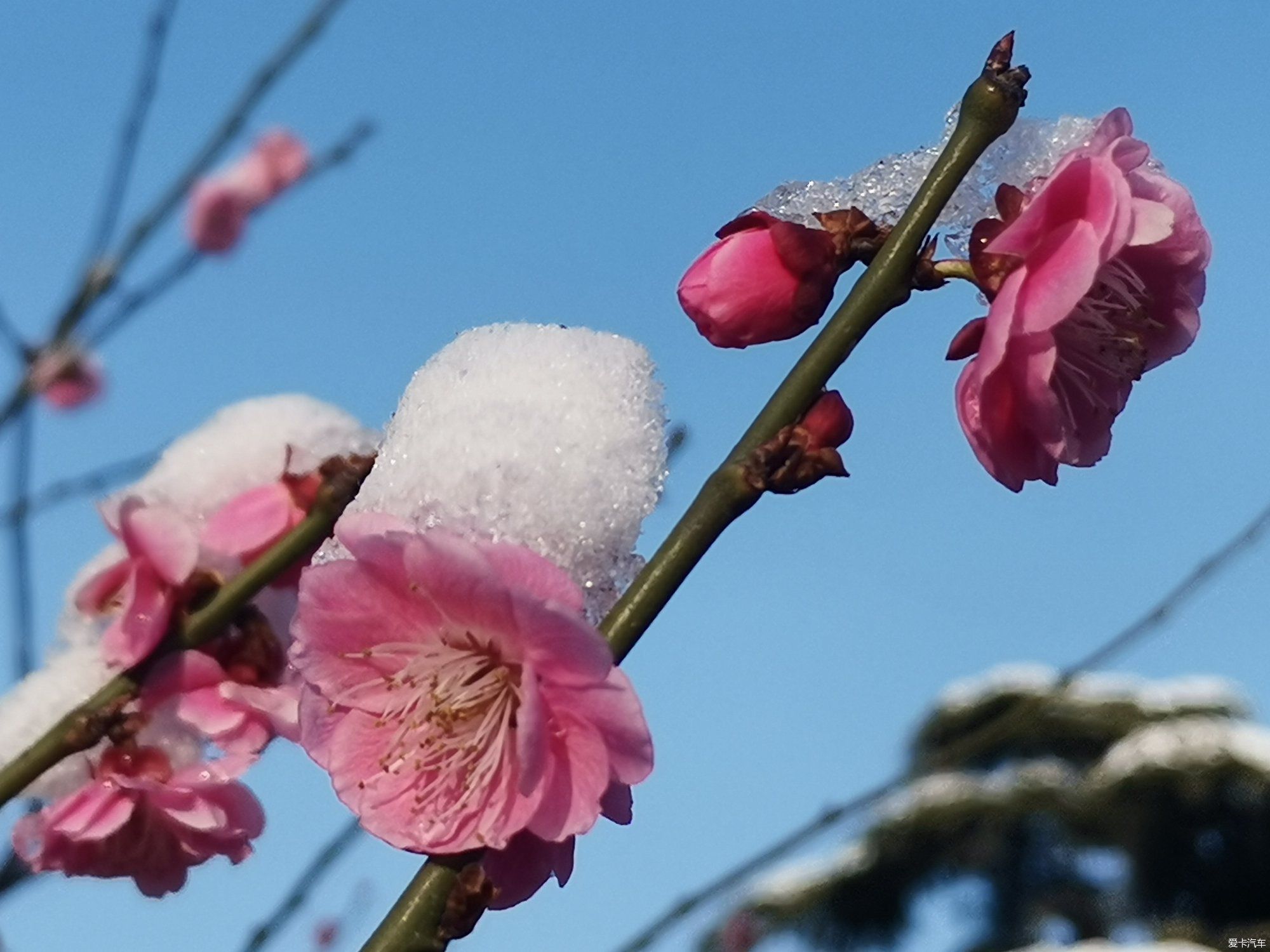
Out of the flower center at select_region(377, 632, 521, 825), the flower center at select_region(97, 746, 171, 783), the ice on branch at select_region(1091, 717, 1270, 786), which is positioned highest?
the ice on branch at select_region(1091, 717, 1270, 786)

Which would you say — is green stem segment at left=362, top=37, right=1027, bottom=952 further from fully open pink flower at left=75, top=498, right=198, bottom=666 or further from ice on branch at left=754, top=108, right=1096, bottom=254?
fully open pink flower at left=75, top=498, right=198, bottom=666

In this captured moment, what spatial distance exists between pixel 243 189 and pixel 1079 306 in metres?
6.09

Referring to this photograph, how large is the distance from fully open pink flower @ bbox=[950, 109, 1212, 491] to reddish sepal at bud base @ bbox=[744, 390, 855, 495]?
121 millimetres

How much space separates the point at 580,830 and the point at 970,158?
1.23 feet

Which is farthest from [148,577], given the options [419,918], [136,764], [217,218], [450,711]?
[217,218]

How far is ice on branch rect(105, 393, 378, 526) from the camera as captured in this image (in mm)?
1138

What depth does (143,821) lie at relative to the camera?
46.0 inches

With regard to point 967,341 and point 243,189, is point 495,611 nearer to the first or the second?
point 967,341

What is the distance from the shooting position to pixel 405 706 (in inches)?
28.4

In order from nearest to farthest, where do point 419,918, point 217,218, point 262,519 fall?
point 419,918
point 262,519
point 217,218

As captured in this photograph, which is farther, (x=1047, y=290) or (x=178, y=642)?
(x=178, y=642)

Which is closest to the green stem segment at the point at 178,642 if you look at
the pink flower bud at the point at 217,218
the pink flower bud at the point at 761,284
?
the pink flower bud at the point at 761,284

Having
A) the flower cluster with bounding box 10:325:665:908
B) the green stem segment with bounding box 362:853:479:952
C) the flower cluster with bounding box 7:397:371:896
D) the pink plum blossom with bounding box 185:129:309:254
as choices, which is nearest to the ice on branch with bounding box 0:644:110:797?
the flower cluster with bounding box 7:397:371:896

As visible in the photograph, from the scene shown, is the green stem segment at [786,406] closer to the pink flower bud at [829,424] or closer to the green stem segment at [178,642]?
the pink flower bud at [829,424]
